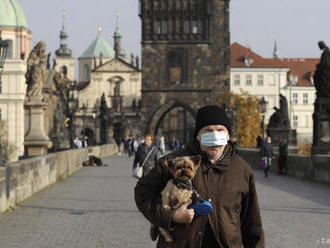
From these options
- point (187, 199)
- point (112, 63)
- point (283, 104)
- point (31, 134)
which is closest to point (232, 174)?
point (187, 199)

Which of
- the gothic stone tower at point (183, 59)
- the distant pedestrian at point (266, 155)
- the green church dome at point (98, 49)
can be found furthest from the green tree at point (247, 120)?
the green church dome at point (98, 49)

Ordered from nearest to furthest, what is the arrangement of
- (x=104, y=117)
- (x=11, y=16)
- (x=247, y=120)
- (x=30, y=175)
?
(x=30, y=175)
(x=104, y=117)
(x=247, y=120)
(x=11, y=16)

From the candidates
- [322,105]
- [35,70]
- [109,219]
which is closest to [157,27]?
[35,70]

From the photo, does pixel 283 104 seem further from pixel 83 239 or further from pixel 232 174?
pixel 232 174

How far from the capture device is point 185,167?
13.7ft


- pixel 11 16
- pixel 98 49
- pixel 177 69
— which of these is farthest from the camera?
pixel 98 49

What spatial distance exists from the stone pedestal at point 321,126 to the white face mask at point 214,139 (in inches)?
720

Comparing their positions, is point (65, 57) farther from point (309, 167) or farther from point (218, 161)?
point (218, 161)

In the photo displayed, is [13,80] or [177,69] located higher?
[177,69]

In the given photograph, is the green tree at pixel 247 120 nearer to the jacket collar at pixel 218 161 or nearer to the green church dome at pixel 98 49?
the jacket collar at pixel 218 161

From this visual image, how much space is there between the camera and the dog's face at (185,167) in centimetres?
416

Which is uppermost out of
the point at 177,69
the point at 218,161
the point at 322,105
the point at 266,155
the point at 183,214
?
the point at 177,69

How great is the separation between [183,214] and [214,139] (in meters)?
0.46

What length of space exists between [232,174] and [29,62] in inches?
778
